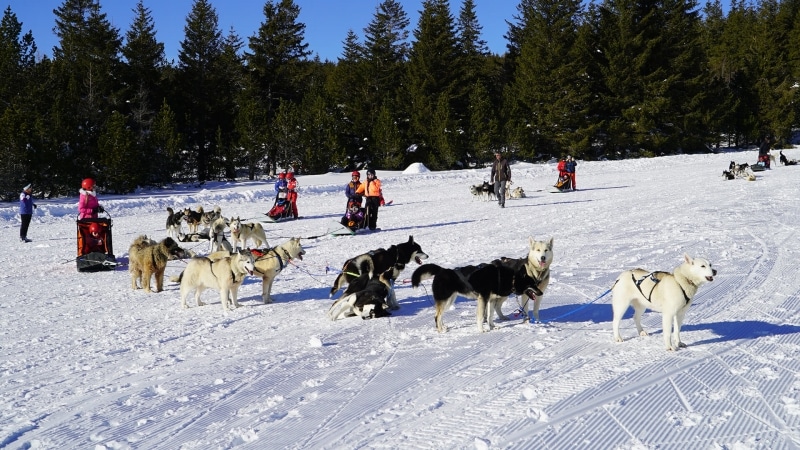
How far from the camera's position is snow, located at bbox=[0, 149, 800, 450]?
3467 mm

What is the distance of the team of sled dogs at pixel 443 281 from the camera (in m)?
4.48

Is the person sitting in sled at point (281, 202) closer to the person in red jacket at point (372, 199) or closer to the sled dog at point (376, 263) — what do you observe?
the person in red jacket at point (372, 199)

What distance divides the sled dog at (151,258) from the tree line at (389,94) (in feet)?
60.0

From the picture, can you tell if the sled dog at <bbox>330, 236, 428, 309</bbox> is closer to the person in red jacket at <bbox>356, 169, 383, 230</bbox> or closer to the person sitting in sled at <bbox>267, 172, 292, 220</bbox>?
the person in red jacket at <bbox>356, 169, 383, 230</bbox>

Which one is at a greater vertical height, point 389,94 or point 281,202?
point 389,94

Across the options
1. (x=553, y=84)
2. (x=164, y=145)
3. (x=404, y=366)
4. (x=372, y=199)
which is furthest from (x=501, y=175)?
(x=553, y=84)

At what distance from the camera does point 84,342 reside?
5477 mm

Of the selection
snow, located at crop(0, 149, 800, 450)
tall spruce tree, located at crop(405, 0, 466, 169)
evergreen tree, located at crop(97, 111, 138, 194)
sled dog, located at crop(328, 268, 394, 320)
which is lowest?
snow, located at crop(0, 149, 800, 450)

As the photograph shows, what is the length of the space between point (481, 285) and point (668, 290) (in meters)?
1.51

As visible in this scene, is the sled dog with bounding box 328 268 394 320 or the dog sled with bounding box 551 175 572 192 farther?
the dog sled with bounding box 551 175 572 192

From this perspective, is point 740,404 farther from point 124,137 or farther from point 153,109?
point 153,109

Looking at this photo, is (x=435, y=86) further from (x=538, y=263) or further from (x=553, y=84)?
(x=538, y=263)

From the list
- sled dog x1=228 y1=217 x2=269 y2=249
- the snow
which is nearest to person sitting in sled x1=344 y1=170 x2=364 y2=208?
sled dog x1=228 y1=217 x2=269 y2=249

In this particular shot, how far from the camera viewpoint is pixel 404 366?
4570 mm
